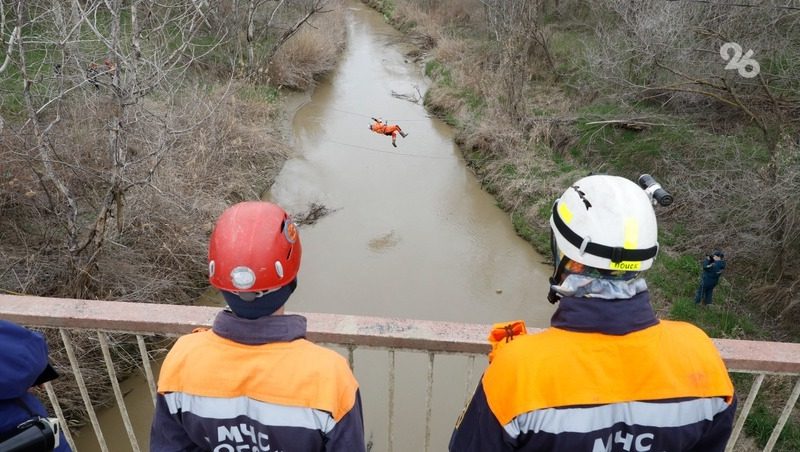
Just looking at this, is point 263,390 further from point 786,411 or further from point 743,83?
point 743,83

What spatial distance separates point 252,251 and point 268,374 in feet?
1.08

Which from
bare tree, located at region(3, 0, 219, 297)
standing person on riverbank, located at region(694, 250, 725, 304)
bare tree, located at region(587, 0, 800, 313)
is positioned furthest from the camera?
bare tree, located at region(587, 0, 800, 313)

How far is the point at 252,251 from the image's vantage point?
4.94ft

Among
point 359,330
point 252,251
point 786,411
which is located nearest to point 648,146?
point 786,411

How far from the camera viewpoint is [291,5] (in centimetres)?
1750

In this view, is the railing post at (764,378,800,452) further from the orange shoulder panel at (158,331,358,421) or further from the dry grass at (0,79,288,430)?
the dry grass at (0,79,288,430)

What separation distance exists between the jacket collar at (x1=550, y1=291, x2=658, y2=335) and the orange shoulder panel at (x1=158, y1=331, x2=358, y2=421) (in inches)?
24.3

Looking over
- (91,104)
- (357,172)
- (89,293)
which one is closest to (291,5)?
(357,172)

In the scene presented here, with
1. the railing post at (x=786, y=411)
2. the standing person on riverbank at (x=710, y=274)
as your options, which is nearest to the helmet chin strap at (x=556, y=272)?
the railing post at (x=786, y=411)

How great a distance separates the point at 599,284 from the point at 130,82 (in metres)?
4.39

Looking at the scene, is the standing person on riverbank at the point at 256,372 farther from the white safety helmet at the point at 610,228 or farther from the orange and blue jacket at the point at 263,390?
the white safety helmet at the point at 610,228

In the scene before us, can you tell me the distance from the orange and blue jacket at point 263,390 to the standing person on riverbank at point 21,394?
399 millimetres

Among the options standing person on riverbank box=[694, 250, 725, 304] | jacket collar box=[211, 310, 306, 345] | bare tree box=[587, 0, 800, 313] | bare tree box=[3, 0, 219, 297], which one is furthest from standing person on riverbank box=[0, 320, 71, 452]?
bare tree box=[587, 0, 800, 313]

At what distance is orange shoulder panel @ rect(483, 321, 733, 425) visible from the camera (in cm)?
138
